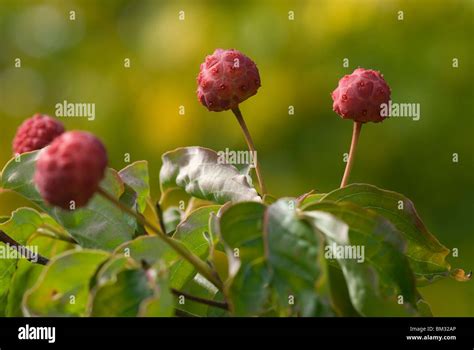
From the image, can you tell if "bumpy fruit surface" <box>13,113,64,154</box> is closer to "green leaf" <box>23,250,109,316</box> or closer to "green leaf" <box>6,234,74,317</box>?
"green leaf" <box>6,234,74,317</box>

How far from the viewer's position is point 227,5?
332 centimetres

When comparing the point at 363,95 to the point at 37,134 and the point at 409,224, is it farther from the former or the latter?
the point at 37,134

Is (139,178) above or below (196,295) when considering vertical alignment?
above

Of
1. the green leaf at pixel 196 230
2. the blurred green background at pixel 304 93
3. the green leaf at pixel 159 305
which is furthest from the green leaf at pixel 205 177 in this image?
the blurred green background at pixel 304 93

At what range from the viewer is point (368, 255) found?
88 centimetres

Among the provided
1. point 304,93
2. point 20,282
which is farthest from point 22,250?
point 304,93

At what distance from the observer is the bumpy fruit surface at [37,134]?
120 centimetres

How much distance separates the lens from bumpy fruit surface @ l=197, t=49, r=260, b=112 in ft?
3.67

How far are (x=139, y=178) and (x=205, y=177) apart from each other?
0.09 metres

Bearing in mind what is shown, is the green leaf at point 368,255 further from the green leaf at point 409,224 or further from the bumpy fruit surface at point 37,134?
the bumpy fruit surface at point 37,134

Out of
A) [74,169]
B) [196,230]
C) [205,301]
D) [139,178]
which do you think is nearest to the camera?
[74,169]

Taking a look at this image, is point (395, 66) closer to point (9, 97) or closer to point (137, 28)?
point (137, 28)

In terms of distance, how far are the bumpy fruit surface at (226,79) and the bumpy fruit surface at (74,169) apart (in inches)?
13.9
